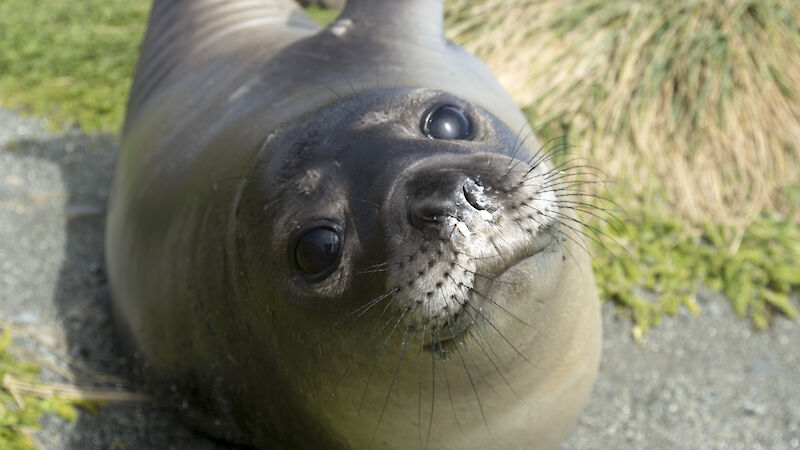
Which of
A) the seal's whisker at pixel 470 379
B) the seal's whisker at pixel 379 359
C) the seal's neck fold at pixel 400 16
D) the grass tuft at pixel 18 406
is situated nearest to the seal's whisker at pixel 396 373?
the seal's whisker at pixel 379 359

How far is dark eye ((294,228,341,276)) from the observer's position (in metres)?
2.23

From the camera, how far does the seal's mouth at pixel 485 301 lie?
2057 mm

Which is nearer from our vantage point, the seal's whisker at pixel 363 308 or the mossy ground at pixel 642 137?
the seal's whisker at pixel 363 308

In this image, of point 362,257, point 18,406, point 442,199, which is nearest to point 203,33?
point 18,406

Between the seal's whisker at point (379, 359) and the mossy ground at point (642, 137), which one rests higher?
the seal's whisker at point (379, 359)

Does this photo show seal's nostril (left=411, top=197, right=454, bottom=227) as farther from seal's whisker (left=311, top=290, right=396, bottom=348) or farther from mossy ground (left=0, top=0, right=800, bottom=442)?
mossy ground (left=0, top=0, right=800, bottom=442)

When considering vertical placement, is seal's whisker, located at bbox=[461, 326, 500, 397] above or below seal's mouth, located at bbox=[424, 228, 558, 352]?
below

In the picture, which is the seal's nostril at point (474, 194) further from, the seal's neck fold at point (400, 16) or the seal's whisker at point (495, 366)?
the seal's neck fold at point (400, 16)

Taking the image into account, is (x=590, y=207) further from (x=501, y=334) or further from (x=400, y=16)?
(x=501, y=334)

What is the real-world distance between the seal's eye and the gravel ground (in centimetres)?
150

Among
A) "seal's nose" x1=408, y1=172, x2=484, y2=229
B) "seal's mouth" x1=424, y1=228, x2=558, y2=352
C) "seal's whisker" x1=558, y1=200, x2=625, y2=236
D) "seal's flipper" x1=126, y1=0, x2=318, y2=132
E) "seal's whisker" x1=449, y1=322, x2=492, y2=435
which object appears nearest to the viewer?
"seal's nose" x1=408, y1=172, x2=484, y2=229

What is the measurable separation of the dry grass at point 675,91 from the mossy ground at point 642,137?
0.04ft

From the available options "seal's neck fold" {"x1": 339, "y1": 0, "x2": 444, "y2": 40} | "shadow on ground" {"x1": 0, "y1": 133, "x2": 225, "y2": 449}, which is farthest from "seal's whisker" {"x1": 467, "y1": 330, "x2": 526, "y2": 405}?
"seal's neck fold" {"x1": 339, "y1": 0, "x2": 444, "y2": 40}

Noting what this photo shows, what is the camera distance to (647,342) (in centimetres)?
387
